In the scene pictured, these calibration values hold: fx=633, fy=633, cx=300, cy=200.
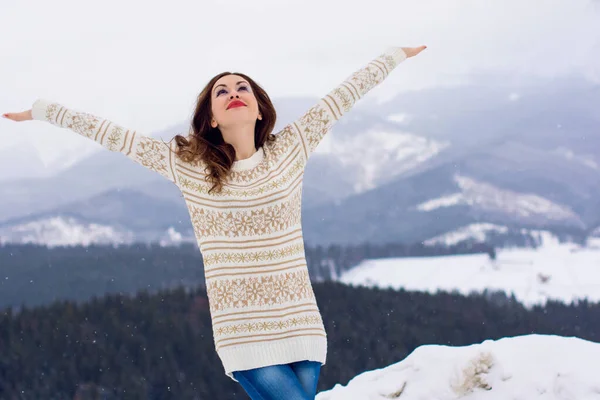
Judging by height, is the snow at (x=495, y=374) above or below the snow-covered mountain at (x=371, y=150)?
above

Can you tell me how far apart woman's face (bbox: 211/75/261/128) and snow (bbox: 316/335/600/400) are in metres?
2.02

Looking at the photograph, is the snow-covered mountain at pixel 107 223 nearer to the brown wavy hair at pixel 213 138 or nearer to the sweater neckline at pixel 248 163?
the brown wavy hair at pixel 213 138

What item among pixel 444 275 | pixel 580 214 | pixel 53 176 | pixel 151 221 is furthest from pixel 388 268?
pixel 53 176

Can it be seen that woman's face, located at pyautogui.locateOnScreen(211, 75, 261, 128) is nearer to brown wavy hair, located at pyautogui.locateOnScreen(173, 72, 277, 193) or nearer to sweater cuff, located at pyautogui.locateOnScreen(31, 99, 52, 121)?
brown wavy hair, located at pyautogui.locateOnScreen(173, 72, 277, 193)

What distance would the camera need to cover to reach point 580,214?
13.8 meters

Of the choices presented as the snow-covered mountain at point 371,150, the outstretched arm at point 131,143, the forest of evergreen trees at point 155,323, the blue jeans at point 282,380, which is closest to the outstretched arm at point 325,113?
the outstretched arm at point 131,143

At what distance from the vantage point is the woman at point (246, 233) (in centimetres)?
175

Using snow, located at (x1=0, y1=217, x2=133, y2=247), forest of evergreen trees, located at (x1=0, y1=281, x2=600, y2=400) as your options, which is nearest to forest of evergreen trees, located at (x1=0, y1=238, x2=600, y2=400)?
forest of evergreen trees, located at (x1=0, y1=281, x2=600, y2=400)

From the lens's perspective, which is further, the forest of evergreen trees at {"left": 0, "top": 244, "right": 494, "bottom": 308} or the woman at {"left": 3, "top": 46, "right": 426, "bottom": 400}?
the forest of evergreen trees at {"left": 0, "top": 244, "right": 494, "bottom": 308}

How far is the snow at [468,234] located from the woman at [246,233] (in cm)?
1215

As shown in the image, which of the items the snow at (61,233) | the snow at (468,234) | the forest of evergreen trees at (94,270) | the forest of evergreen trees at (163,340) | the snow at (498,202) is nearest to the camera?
the forest of evergreen trees at (163,340)

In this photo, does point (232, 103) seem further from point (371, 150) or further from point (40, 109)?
point (371, 150)

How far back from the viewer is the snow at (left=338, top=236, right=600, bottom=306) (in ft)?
34.5

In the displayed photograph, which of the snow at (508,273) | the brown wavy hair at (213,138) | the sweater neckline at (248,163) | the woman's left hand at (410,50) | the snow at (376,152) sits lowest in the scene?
the snow at (508,273)
